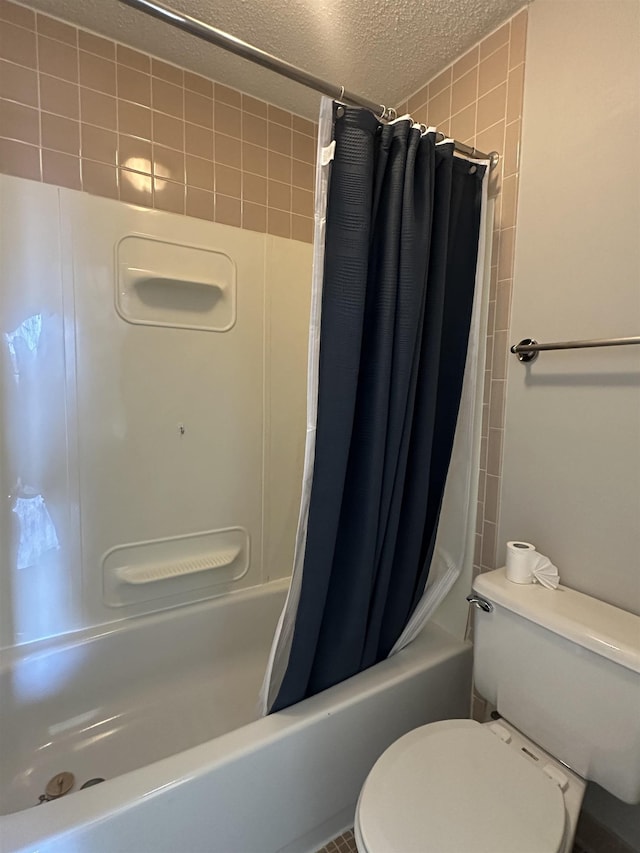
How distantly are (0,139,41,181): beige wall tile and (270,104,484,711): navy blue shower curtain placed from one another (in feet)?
3.17

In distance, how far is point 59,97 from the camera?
1.35 m

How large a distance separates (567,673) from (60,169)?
1.99 m

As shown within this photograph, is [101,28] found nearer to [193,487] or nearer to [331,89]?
[331,89]

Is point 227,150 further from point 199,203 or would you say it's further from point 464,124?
point 464,124

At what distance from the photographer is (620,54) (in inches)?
41.4

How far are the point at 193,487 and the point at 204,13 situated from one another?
153cm

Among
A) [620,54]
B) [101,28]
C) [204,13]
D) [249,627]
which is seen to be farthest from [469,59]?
[249,627]

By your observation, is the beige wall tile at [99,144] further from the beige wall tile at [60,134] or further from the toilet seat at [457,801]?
the toilet seat at [457,801]

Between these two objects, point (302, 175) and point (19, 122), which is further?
point (302, 175)

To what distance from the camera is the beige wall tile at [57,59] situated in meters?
1.32

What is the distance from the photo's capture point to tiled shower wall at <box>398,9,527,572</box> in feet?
4.29

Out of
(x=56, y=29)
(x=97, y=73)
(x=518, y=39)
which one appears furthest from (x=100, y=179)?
(x=518, y=39)

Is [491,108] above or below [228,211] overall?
above

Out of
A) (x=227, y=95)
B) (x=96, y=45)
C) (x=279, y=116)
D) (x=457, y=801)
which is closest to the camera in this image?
(x=457, y=801)
